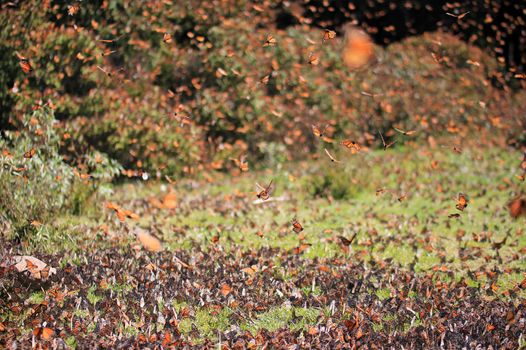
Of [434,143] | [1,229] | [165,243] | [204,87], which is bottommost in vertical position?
[434,143]

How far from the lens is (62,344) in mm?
3314

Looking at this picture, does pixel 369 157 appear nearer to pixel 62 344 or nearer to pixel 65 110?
pixel 65 110

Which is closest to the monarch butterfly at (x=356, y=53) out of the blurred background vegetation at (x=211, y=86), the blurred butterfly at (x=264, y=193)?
the blurred background vegetation at (x=211, y=86)

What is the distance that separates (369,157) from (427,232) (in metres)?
3.79

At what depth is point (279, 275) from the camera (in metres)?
4.61

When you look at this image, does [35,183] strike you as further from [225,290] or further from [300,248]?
[300,248]

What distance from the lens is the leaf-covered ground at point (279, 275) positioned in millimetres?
3588

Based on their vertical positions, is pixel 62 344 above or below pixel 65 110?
above

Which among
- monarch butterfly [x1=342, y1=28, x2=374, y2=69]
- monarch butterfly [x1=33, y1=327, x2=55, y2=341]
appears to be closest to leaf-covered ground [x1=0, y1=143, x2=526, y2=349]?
monarch butterfly [x1=33, y1=327, x2=55, y2=341]

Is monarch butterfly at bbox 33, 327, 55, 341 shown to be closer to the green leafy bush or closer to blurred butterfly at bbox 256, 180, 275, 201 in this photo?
the green leafy bush

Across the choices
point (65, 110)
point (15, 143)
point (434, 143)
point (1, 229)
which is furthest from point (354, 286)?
point (434, 143)

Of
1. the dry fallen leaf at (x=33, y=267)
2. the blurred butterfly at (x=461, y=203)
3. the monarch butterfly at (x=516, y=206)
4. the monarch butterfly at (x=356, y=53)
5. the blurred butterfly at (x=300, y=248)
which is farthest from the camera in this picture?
the monarch butterfly at (x=356, y=53)

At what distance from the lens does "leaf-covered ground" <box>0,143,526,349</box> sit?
3588 mm

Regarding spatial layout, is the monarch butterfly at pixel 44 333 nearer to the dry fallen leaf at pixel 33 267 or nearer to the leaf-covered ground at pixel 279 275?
the leaf-covered ground at pixel 279 275
